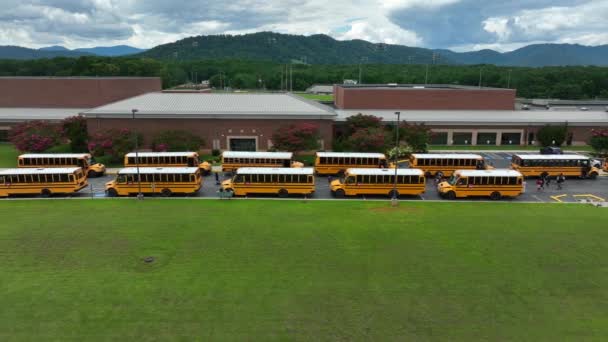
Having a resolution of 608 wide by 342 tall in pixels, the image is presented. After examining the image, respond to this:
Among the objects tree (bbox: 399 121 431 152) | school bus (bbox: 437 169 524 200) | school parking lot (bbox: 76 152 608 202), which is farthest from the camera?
tree (bbox: 399 121 431 152)

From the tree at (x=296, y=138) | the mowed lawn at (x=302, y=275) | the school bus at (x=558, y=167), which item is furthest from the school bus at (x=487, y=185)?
the tree at (x=296, y=138)

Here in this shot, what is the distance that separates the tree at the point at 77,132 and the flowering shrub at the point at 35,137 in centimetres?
189

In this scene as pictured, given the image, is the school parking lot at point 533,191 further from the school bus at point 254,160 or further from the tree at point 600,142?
the tree at point 600,142

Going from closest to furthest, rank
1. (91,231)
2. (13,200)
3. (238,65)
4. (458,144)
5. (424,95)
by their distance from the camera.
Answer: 1. (91,231)
2. (13,200)
3. (458,144)
4. (424,95)
5. (238,65)

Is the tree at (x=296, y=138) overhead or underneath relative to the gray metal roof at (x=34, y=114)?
underneath

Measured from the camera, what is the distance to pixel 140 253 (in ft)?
70.0

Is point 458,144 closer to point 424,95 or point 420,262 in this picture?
point 424,95

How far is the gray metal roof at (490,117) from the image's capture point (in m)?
58.3

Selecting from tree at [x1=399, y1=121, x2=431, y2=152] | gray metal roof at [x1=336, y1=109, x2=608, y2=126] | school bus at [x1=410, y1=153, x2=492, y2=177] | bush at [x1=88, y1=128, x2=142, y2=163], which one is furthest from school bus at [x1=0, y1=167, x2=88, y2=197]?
tree at [x1=399, y1=121, x2=431, y2=152]

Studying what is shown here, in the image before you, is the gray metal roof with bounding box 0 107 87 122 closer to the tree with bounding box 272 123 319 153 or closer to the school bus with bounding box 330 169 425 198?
the tree with bounding box 272 123 319 153

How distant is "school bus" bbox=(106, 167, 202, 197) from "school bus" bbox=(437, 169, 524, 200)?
807 inches

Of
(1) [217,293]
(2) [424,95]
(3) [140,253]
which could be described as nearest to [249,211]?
(3) [140,253]

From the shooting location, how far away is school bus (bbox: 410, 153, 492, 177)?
40.0 meters

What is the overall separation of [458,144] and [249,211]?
40.3m
